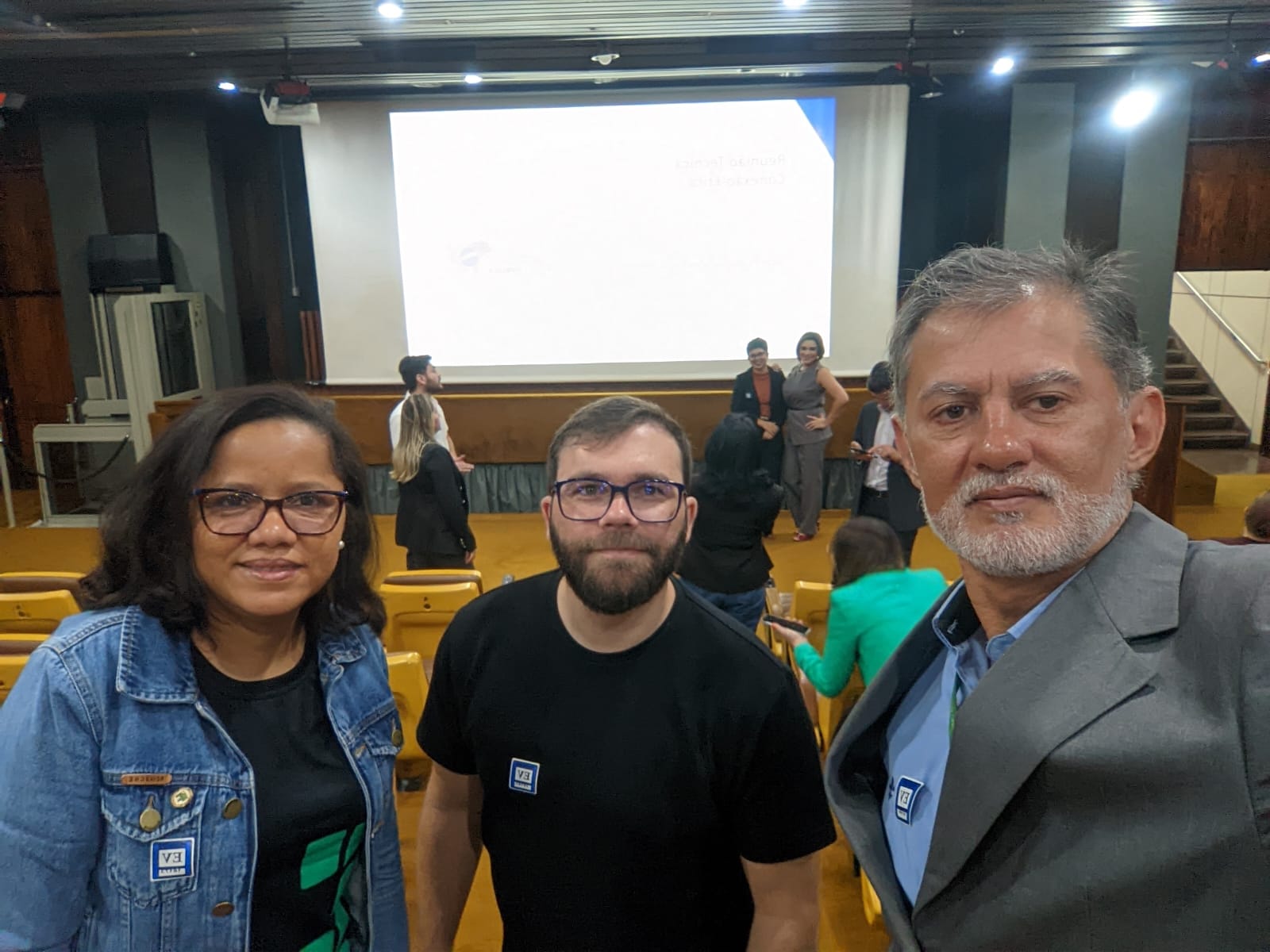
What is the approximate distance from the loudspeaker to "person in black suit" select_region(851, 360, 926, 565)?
6.60 metres

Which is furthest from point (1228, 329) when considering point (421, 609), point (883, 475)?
point (421, 609)

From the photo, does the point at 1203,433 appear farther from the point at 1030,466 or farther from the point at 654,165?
the point at 1030,466

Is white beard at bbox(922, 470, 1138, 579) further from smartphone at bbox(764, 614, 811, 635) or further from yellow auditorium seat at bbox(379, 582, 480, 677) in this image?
yellow auditorium seat at bbox(379, 582, 480, 677)

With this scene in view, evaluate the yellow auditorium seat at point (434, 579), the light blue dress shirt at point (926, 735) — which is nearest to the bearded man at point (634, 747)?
the light blue dress shirt at point (926, 735)

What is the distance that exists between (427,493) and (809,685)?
81.9 inches

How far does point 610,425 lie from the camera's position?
4.17 ft

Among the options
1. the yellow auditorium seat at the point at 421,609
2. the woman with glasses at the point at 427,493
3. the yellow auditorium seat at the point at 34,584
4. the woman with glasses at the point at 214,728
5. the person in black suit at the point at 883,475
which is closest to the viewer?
the woman with glasses at the point at 214,728

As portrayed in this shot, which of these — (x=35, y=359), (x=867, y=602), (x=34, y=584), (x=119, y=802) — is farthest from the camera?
(x=35, y=359)

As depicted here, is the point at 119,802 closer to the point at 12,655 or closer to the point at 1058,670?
the point at 1058,670

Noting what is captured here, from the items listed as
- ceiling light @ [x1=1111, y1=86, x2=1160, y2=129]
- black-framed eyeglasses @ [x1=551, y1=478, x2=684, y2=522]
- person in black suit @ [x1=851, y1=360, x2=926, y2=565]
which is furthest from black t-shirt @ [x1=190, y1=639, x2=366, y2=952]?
ceiling light @ [x1=1111, y1=86, x2=1160, y2=129]

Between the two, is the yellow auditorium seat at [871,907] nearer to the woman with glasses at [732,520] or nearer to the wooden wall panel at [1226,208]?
the woman with glasses at [732,520]

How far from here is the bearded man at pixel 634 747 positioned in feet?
3.81

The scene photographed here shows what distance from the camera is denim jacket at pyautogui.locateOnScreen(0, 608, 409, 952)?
100cm

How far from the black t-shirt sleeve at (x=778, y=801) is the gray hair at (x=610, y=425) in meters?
0.42
